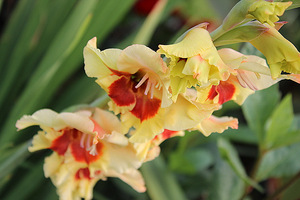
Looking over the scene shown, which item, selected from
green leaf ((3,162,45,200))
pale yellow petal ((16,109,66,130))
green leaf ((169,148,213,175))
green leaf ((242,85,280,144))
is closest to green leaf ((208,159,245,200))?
green leaf ((169,148,213,175))

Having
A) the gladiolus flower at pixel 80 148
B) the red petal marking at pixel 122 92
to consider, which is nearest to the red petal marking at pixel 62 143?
the gladiolus flower at pixel 80 148

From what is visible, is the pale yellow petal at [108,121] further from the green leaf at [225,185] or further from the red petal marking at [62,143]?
the green leaf at [225,185]

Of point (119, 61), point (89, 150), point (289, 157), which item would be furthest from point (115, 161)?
point (289, 157)

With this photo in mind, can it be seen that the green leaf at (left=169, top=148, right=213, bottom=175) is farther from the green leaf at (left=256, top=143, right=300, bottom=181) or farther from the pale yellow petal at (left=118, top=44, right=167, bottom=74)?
the pale yellow petal at (left=118, top=44, right=167, bottom=74)

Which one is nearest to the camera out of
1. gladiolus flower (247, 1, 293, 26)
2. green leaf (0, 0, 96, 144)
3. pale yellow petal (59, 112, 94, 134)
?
gladiolus flower (247, 1, 293, 26)

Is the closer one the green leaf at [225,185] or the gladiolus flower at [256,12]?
the gladiolus flower at [256,12]

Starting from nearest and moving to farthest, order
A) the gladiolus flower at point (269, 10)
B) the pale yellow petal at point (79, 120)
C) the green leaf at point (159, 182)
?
the gladiolus flower at point (269, 10)
the pale yellow petal at point (79, 120)
the green leaf at point (159, 182)

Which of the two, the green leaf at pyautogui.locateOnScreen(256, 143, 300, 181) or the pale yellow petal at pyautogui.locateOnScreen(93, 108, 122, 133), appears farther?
the green leaf at pyautogui.locateOnScreen(256, 143, 300, 181)

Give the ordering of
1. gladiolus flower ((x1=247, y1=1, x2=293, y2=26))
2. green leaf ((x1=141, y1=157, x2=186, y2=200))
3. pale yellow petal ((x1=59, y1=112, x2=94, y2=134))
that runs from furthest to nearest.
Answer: green leaf ((x1=141, y1=157, x2=186, y2=200)) → pale yellow petal ((x1=59, y1=112, x2=94, y2=134)) → gladiolus flower ((x1=247, y1=1, x2=293, y2=26))
